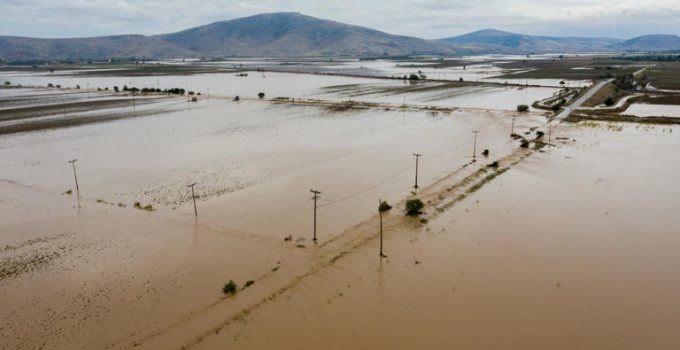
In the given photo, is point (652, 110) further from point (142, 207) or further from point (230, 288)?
point (230, 288)

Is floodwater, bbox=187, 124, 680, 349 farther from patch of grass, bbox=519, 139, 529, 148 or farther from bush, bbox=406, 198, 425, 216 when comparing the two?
patch of grass, bbox=519, 139, 529, 148

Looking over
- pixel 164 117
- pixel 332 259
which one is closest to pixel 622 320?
pixel 332 259

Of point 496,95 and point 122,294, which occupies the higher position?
point 496,95

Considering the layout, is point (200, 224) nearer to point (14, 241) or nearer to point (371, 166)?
point (14, 241)

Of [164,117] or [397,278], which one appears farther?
[164,117]

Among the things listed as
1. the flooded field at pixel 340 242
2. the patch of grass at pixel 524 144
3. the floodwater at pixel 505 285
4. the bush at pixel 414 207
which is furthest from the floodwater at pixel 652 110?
the bush at pixel 414 207

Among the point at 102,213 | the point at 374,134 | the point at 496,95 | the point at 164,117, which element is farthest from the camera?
the point at 496,95

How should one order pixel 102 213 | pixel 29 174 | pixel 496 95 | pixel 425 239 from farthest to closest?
pixel 496 95 → pixel 29 174 → pixel 102 213 → pixel 425 239
